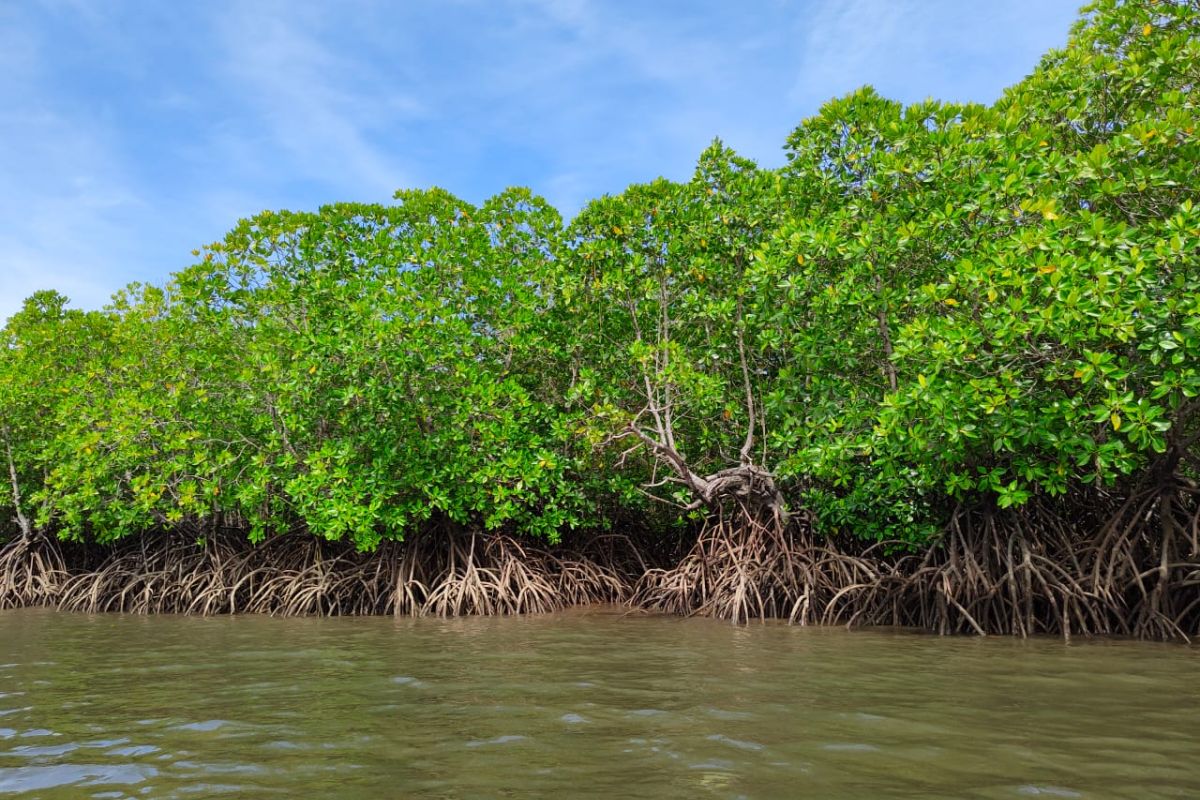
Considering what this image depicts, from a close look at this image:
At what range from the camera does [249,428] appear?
1242 centimetres

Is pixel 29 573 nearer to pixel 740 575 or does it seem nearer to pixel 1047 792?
pixel 740 575

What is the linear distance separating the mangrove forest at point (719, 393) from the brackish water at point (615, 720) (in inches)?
63.9

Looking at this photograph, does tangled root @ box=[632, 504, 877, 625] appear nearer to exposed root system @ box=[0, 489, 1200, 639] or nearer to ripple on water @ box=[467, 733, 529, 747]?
exposed root system @ box=[0, 489, 1200, 639]

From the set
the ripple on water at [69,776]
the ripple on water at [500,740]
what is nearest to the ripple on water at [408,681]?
the ripple on water at [500,740]

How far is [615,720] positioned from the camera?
4215 mm

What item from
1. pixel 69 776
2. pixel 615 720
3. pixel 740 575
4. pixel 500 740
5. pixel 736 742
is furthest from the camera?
pixel 740 575

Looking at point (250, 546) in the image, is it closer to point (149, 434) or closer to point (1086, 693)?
point (149, 434)

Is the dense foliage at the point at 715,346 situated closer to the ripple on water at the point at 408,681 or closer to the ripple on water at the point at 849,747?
the ripple on water at the point at 849,747

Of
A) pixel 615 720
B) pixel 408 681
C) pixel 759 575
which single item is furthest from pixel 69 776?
pixel 759 575

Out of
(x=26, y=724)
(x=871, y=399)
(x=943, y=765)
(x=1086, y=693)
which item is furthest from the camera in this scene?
(x=871, y=399)

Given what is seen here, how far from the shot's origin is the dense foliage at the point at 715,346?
691cm

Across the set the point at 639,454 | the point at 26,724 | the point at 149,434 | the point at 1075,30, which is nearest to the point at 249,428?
the point at 149,434

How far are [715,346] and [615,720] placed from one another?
6408mm

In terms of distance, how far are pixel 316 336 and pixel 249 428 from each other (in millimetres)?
2492
